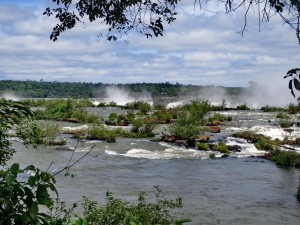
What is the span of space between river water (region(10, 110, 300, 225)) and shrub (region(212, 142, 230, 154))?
0.57 metres

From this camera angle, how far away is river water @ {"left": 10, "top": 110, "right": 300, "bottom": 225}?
35.1 feet

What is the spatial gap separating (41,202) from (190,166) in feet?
45.7

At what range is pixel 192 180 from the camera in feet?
46.8

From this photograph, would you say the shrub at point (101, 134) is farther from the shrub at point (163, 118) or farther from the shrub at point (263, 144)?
the shrub at point (163, 118)

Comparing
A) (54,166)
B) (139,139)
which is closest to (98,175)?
(54,166)

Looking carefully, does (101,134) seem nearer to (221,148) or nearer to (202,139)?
(202,139)

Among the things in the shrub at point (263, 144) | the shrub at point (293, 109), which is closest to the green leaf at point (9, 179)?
the shrub at point (263, 144)

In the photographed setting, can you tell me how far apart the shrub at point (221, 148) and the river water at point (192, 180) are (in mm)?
571

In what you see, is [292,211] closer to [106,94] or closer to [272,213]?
[272,213]

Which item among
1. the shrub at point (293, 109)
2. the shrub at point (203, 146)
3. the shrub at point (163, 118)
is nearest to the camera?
the shrub at point (203, 146)

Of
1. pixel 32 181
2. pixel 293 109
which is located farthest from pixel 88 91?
pixel 32 181

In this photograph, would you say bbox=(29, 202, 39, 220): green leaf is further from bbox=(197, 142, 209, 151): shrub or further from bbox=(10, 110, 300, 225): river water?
bbox=(197, 142, 209, 151): shrub

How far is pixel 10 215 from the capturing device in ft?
8.84

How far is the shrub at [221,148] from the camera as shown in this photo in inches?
770
